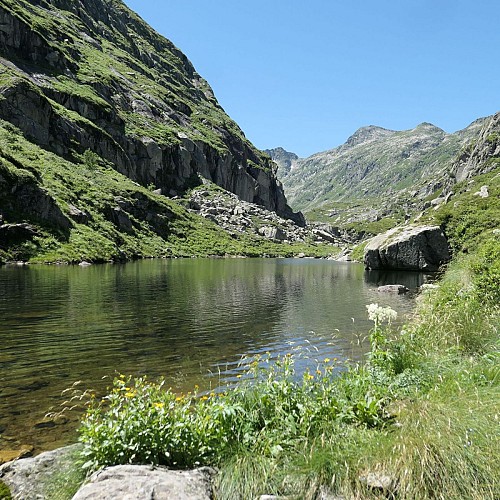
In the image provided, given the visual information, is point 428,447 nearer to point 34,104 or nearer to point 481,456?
point 481,456

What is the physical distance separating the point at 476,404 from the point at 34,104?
15539 cm

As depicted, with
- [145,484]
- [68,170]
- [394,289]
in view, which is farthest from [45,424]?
[68,170]

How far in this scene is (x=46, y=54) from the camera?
→ 590 ft

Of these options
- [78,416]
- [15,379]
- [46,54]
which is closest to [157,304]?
[15,379]

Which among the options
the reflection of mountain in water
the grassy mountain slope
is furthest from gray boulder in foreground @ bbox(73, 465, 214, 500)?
the grassy mountain slope

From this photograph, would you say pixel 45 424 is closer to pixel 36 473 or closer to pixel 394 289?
pixel 36 473

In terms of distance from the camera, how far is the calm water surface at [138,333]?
15.5 m

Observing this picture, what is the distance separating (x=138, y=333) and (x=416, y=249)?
69.1 meters

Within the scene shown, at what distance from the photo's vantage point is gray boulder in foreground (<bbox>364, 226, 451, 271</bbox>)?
260 feet

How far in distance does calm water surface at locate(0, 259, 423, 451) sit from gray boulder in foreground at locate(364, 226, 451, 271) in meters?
36.7

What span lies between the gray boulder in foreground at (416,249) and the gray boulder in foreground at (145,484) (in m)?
79.3

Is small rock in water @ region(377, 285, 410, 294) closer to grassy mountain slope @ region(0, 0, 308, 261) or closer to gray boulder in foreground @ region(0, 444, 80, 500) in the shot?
gray boulder in foreground @ region(0, 444, 80, 500)

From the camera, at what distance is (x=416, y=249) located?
264 feet

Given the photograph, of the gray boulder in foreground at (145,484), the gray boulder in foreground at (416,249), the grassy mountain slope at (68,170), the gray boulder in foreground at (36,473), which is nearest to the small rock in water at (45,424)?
the gray boulder in foreground at (36,473)
